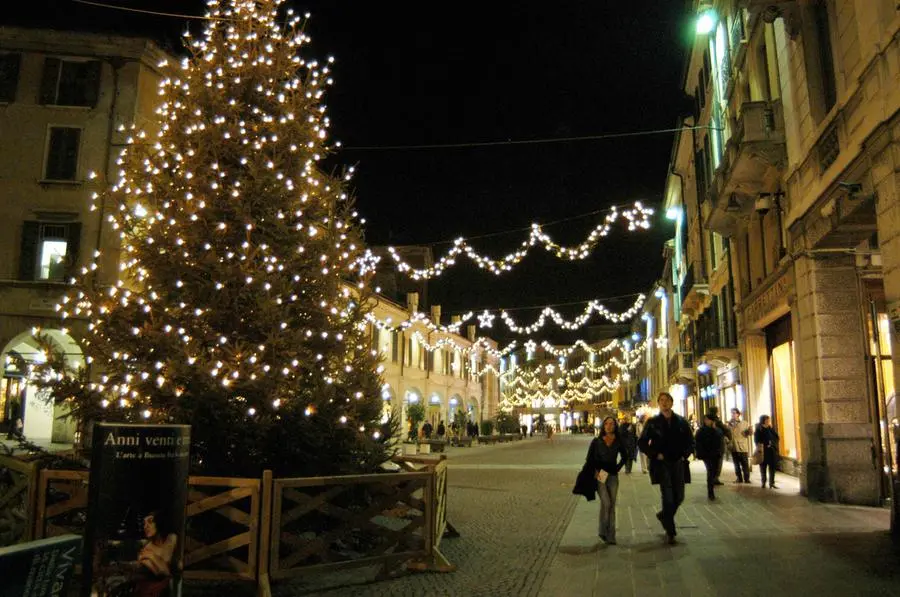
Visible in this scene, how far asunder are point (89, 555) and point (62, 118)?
79.9ft

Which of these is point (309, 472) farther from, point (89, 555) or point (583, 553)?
point (89, 555)

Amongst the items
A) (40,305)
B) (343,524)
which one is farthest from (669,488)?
(40,305)

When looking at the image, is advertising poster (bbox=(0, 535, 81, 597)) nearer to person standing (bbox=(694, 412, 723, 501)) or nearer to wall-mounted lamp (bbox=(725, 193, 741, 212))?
person standing (bbox=(694, 412, 723, 501))

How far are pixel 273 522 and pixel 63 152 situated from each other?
74.1 ft

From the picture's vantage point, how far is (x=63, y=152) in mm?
24891

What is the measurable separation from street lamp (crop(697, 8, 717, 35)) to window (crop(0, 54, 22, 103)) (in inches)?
894

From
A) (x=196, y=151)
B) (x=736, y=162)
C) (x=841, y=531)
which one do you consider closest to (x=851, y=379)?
(x=841, y=531)

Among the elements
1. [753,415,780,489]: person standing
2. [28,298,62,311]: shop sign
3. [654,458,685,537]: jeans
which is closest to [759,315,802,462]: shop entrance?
[753,415,780,489]: person standing

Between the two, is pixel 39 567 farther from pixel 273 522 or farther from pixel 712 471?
pixel 712 471

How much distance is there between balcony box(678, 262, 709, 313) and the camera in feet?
96.0

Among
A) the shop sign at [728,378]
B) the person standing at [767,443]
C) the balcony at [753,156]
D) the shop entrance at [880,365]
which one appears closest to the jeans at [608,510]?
the shop entrance at [880,365]

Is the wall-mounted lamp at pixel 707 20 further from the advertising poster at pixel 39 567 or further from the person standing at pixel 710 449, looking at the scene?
the advertising poster at pixel 39 567

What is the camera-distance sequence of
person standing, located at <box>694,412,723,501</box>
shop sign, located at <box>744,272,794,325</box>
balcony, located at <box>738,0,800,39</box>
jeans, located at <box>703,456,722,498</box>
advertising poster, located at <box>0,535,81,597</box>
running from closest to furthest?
1. advertising poster, located at <box>0,535,81,597</box>
2. balcony, located at <box>738,0,800,39</box>
3. jeans, located at <box>703,456,722,498</box>
4. person standing, located at <box>694,412,723,501</box>
5. shop sign, located at <box>744,272,794,325</box>

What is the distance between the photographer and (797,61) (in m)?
13.0
